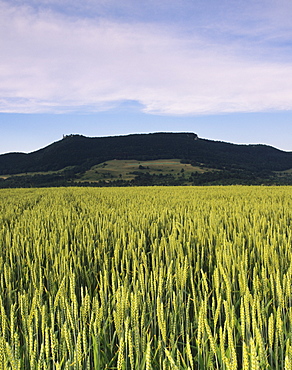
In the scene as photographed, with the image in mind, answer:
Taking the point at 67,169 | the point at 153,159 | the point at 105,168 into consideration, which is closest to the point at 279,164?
the point at 153,159

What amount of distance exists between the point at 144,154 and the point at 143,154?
46 cm

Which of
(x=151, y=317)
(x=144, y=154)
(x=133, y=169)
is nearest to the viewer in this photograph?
(x=151, y=317)

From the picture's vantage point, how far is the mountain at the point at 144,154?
102 metres

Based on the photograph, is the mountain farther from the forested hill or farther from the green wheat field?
the green wheat field

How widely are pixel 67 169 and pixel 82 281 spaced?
102018 millimetres

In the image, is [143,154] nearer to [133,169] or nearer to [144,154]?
[144,154]

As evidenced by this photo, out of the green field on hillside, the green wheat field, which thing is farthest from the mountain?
the green wheat field

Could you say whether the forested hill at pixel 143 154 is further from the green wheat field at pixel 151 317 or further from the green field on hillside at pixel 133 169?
the green wheat field at pixel 151 317

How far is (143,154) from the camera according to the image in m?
109

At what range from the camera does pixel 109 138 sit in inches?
4803

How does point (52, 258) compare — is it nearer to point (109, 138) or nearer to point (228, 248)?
point (228, 248)

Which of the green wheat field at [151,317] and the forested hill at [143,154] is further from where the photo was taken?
the forested hill at [143,154]

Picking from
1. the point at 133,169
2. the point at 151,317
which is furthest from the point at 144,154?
the point at 151,317

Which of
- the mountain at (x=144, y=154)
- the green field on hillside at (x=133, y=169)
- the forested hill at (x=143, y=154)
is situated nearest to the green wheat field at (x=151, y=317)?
the green field on hillside at (x=133, y=169)
